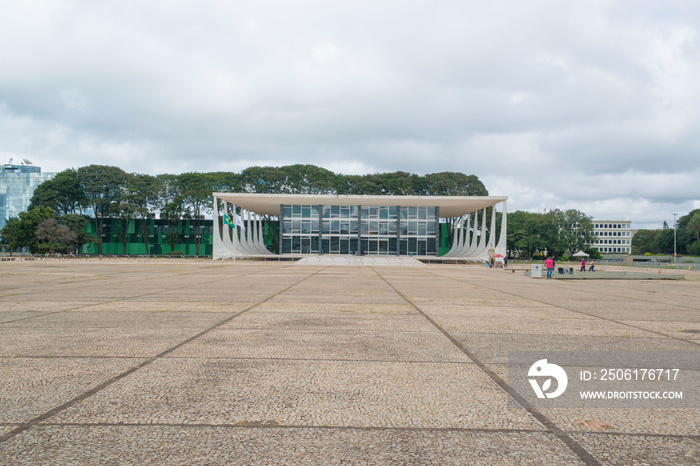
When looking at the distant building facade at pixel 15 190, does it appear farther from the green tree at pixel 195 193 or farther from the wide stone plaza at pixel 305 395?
the wide stone plaza at pixel 305 395

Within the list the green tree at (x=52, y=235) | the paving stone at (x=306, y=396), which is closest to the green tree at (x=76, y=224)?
the green tree at (x=52, y=235)

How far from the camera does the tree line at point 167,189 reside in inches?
2972

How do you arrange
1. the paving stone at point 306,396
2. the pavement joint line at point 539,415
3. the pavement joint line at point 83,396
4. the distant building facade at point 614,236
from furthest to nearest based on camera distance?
the distant building facade at point 614,236 → the paving stone at point 306,396 → the pavement joint line at point 83,396 → the pavement joint line at point 539,415

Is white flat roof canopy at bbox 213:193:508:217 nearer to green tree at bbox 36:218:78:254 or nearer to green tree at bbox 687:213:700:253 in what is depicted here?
green tree at bbox 36:218:78:254

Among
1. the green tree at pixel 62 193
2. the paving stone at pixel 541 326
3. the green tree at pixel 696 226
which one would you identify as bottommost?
the paving stone at pixel 541 326

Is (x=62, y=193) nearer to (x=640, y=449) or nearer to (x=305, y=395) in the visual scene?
(x=305, y=395)

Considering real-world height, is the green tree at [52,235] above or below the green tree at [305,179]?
below

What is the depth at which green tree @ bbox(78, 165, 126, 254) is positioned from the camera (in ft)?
249

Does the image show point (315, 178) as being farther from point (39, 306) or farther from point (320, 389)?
point (320, 389)

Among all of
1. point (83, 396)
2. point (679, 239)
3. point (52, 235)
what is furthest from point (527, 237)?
point (83, 396)

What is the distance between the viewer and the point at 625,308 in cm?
1316

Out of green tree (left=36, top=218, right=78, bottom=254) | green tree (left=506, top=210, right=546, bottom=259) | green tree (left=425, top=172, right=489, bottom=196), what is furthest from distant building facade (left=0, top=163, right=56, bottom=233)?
green tree (left=506, top=210, right=546, bottom=259)

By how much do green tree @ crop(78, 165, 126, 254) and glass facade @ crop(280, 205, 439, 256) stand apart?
3127 centimetres

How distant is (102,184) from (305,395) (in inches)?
3274
